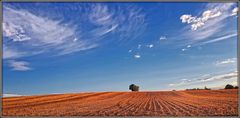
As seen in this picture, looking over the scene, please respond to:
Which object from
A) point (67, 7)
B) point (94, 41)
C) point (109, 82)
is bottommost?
point (109, 82)

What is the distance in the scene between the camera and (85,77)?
7.47m

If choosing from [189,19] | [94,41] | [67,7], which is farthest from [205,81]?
[67,7]

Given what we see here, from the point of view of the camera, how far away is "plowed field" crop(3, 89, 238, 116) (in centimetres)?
736

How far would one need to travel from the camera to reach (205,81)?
7.39m

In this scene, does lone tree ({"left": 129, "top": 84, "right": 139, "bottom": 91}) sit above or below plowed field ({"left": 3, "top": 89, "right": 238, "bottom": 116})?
above

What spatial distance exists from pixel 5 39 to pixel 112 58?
1.47 meters

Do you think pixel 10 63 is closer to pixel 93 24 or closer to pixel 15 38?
pixel 15 38

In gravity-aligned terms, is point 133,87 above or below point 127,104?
above

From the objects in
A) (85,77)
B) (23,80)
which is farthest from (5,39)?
(85,77)

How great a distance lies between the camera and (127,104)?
7520 mm

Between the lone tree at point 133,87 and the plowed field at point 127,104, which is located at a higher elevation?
the lone tree at point 133,87

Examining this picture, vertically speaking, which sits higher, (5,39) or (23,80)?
(5,39)

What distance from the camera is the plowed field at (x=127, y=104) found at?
7355mm

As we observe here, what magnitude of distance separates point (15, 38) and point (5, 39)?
0.13 meters
